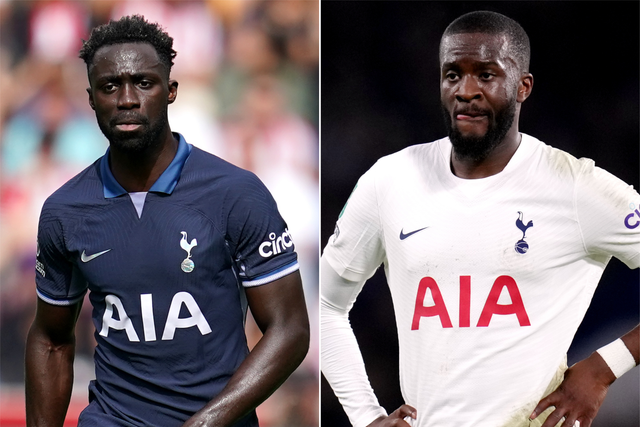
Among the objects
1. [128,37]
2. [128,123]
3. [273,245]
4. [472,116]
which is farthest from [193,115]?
[472,116]

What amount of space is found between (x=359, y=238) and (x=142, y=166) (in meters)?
0.80

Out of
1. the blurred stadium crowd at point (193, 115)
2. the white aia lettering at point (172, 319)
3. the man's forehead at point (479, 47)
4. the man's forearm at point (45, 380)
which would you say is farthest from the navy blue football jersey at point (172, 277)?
the blurred stadium crowd at point (193, 115)

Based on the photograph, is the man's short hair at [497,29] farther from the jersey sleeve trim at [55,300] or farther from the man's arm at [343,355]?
the jersey sleeve trim at [55,300]

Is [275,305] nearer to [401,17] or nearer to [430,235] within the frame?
[430,235]

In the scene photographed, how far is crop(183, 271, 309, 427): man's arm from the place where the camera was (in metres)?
2.61

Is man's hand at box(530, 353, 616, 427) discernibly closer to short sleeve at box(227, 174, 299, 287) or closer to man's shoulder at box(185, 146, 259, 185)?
short sleeve at box(227, 174, 299, 287)

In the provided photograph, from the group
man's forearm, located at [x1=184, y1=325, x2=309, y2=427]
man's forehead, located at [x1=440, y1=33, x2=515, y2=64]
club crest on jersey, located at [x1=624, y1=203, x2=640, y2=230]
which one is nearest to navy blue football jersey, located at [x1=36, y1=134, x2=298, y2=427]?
man's forearm, located at [x1=184, y1=325, x2=309, y2=427]

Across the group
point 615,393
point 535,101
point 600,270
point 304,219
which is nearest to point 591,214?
point 600,270

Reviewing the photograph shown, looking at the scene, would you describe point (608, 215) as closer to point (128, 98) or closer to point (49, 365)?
point (128, 98)

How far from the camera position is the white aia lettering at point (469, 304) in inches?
108

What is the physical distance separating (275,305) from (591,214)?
3.42ft

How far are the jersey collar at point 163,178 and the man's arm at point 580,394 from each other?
4.47 feet

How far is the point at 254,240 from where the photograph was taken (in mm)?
2740

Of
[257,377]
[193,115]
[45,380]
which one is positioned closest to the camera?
[257,377]
